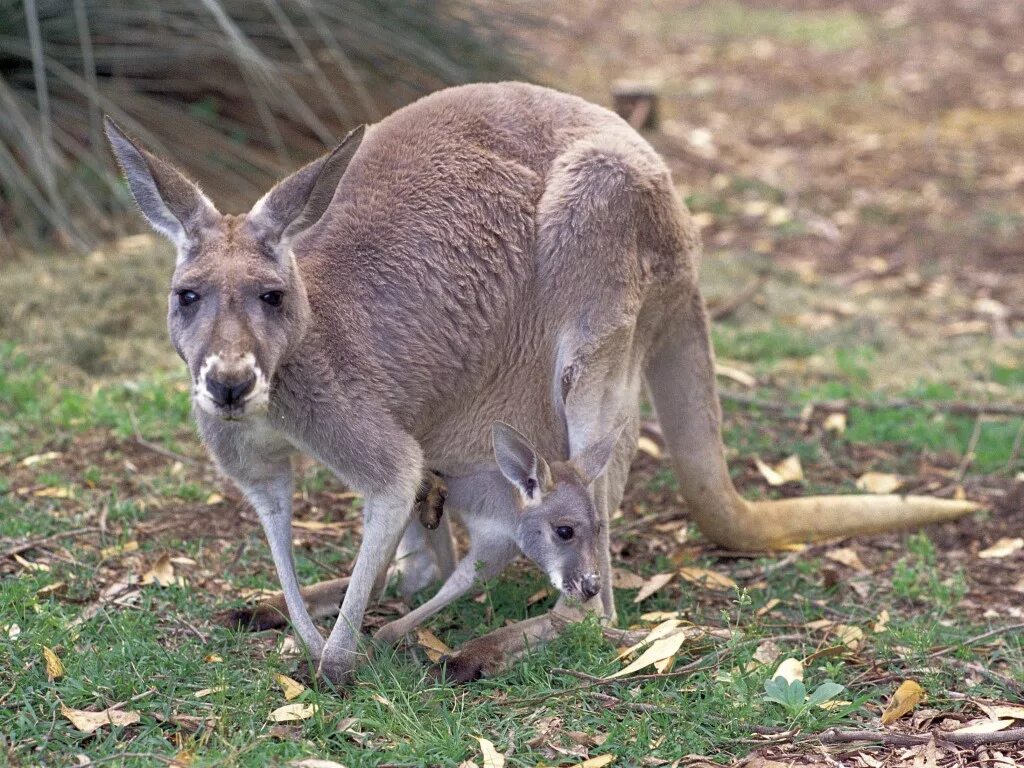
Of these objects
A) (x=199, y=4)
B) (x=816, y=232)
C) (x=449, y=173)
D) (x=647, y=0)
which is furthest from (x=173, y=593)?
(x=647, y=0)

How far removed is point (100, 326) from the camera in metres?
5.05

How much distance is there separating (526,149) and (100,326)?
2.28m

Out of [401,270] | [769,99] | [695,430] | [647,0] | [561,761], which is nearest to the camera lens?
[561,761]

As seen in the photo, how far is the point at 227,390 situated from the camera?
265 cm

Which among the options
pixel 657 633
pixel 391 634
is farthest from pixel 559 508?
pixel 391 634

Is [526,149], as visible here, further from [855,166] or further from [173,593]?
[855,166]

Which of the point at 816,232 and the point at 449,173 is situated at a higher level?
the point at 449,173

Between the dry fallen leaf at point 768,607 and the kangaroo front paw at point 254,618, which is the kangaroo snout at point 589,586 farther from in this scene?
the kangaroo front paw at point 254,618

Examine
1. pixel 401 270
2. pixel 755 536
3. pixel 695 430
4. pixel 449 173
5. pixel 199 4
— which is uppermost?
pixel 199 4

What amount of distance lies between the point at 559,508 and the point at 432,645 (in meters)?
0.48

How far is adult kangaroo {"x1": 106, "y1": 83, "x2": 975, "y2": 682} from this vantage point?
2.92 metres

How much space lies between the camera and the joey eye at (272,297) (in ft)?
9.37

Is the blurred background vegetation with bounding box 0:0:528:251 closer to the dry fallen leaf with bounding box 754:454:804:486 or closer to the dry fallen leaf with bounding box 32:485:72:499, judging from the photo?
the dry fallen leaf with bounding box 32:485:72:499

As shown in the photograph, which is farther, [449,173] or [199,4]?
[199,4]
